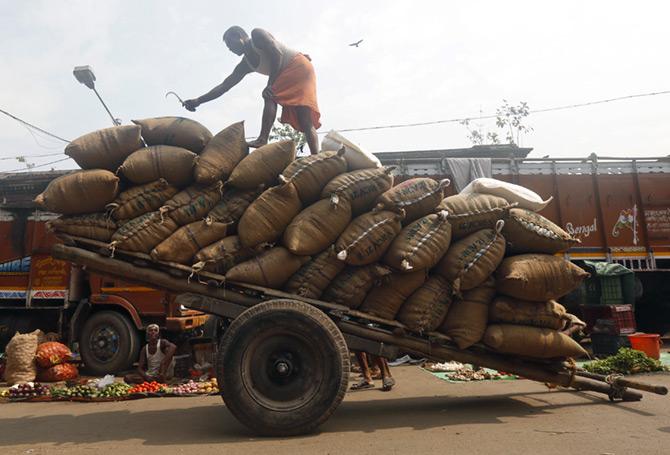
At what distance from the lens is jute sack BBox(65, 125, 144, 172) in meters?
3.84

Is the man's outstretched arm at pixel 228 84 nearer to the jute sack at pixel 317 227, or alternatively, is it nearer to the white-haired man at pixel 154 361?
the jute sack at pixel 317 227

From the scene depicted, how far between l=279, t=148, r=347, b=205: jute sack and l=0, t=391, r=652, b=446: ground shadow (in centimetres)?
191

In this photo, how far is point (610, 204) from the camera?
948cm

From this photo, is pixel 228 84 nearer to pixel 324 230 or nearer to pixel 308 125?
pixel 308 125

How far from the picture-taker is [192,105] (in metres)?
4.78

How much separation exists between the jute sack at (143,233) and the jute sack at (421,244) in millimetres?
1840

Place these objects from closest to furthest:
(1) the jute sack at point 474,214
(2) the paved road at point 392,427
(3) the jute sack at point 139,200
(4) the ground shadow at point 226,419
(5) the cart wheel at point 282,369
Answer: (2) the paved road at point 392,427
(5) the cart wheel at point 282,369
(4) the ground shadow at point 226,419
(3) the jute sack at point 139,200
(1) the jute sack at point 474,214

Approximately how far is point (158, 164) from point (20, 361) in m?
5.10

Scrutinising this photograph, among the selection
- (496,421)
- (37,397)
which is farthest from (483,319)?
(37,397)

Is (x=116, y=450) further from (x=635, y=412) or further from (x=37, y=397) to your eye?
(x=635, y=412)

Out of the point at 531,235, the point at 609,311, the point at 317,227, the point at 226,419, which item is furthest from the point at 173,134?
the point at 609,311

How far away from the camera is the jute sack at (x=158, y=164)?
150 inches

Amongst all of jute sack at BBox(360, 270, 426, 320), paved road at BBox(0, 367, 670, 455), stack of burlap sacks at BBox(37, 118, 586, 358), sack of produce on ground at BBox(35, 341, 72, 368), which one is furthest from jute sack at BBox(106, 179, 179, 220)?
sack of produce on ground at BBox(35, 341, 72, 368)

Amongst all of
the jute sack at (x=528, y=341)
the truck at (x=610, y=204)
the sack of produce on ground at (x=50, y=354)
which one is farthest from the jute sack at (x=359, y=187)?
the sack of produce on ground at (x=50, y=354)
